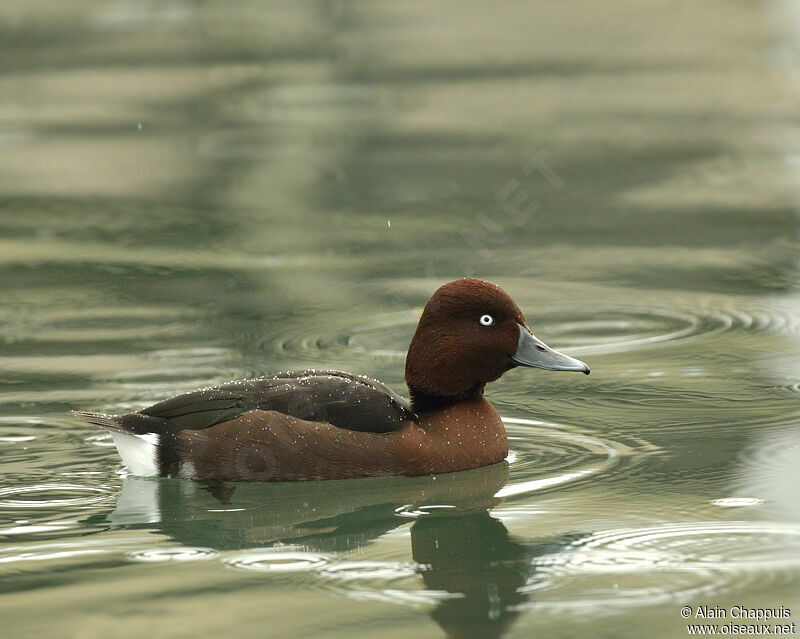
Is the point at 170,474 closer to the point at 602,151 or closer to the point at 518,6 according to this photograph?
the point at 602,151

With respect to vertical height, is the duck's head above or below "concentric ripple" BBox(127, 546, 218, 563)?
above

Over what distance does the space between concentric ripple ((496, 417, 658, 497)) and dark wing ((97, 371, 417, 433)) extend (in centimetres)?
67

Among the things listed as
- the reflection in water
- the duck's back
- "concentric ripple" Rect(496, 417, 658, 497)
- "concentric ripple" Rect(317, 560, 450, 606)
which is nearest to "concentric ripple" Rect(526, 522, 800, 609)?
the reflection in water

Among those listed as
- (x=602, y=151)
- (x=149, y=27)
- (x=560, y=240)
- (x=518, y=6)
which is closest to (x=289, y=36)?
(x=149, y=27)

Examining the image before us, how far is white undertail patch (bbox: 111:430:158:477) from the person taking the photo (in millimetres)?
8305

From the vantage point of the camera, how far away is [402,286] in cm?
1191

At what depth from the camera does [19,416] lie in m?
9.13

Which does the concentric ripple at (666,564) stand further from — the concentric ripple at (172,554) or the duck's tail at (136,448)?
the duck's tail at (136,448)

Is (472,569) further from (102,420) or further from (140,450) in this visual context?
(102,420)

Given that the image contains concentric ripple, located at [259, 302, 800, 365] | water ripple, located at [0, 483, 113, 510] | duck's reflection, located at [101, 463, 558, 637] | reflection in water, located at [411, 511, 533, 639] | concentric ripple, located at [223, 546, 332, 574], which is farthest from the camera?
concentric ripple, located at [259, 302, 800, 365]

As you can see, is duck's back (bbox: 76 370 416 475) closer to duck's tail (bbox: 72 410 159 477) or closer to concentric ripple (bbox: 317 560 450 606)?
duck's tail (bbox: 72 410 159 477)

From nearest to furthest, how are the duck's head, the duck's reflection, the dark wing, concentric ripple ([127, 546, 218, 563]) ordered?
the duck's reflection
concentric ripple ([127, 546, 218, 563])
the dark wing
the duck's head

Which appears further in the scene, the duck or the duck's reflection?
the duck

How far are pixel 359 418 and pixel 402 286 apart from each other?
3.64 metres
